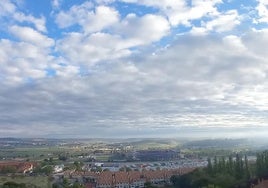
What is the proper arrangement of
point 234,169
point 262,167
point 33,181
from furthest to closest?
point 33,181 → point 234,169 → point 262,167

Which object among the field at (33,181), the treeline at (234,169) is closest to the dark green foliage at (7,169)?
the field at (33,181)

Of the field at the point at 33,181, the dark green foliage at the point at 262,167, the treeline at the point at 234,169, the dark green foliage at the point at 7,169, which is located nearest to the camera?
the dark green foliage at the point at 262,167

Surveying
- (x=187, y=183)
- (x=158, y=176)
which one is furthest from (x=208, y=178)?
(x=158, y=176)

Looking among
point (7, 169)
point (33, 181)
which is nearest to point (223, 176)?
point (33, 181)

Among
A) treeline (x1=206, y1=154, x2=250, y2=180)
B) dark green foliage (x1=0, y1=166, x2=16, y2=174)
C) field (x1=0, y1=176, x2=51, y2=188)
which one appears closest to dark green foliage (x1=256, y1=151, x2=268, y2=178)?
treeline (x1=206, y1=154, x2=250, y2=180)

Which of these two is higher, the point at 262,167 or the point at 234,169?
the point at 262,167

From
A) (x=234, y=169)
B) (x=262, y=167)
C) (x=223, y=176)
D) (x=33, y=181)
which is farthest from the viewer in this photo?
(x=33, y=181)

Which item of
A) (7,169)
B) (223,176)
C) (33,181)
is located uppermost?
(7,169)

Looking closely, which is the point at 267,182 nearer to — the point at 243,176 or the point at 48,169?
the point at 243,176

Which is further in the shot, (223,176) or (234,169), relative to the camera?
(234,169)

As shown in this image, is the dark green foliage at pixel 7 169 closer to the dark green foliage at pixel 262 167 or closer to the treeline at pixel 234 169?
the treeline at pixel 234 169

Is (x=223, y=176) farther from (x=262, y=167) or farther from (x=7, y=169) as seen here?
(x=7, y=169)

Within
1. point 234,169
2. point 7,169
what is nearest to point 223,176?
point 234,169
